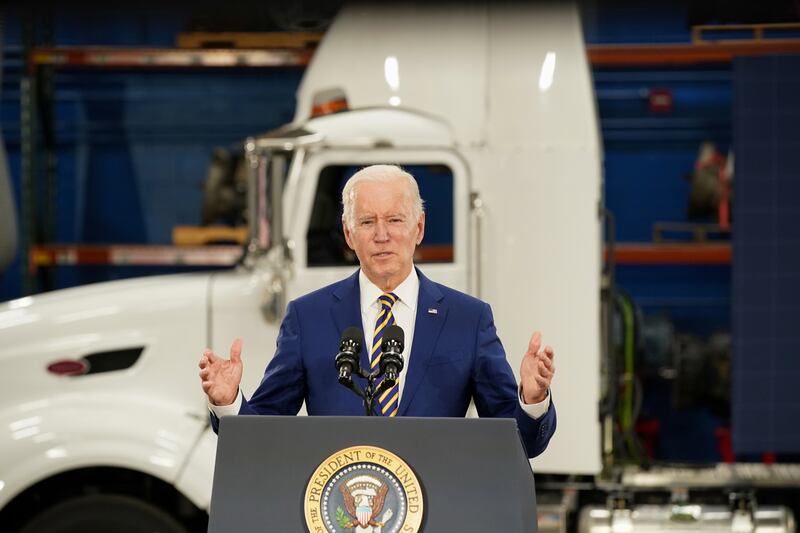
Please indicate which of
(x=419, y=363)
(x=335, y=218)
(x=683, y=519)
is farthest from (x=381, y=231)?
(x=683, y=519)

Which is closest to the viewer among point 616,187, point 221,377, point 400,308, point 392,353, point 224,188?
point 392,353

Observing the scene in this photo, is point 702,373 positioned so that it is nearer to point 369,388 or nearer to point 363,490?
point 369,388

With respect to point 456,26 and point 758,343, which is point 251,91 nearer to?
point 456,26

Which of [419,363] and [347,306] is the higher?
[347,306]

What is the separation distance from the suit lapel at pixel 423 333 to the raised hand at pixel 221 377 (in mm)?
386

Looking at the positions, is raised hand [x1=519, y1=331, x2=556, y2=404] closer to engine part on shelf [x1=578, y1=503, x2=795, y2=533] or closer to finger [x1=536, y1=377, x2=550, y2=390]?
finger [x1=536, y1=377, x2=550, y2=390]

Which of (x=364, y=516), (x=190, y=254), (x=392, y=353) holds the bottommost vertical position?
(x=364, y=516)

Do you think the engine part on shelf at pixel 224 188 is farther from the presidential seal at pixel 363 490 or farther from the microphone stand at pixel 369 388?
the presidential seal at pixel 363 490

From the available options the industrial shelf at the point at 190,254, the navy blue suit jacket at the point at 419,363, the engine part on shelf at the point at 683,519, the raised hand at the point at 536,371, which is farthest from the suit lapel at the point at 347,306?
the industrial shelf at the point at 190,254

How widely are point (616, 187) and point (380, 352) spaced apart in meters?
5.48

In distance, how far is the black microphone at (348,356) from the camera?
245 cm

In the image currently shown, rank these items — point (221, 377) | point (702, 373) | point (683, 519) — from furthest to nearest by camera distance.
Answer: point (702, 373) < point (683, 519) < point (221, 377)

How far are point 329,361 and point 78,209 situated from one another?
19.4 ft

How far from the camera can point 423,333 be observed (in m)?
2.76
